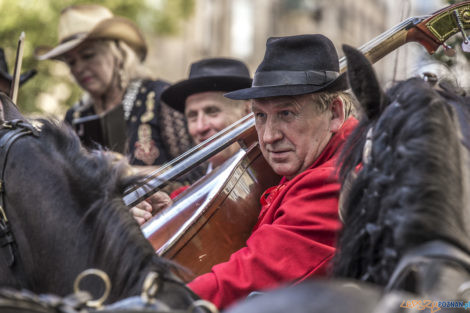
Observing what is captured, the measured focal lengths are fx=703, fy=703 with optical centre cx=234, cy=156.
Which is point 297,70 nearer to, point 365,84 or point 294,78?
point 294,78

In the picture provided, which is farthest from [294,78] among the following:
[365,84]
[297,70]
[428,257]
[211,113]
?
[211,113]

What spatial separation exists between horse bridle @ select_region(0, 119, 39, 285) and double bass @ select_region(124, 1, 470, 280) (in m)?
0.55

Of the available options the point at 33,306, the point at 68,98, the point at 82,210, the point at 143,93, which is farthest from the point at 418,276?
the point at 68,98

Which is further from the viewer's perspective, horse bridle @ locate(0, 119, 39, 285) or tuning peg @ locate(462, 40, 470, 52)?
tuning peg @ locate(462, 40, 470, 52)

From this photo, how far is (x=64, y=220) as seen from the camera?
245cm

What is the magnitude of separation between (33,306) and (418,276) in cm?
98

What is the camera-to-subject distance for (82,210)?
2.45 meters

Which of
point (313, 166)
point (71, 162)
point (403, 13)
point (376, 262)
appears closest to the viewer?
point (376, 262)

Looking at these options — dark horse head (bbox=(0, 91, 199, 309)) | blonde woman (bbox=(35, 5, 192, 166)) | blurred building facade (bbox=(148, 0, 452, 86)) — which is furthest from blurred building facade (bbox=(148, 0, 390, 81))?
dark horse head (bbox=(0, 91, 199, 309))

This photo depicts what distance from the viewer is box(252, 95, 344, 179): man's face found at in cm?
312

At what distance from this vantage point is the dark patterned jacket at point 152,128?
17.6 ft

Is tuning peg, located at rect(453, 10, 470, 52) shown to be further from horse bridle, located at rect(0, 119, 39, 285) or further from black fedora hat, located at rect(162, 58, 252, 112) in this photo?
horse bridle, located at rect(0, 119, 39, 285)

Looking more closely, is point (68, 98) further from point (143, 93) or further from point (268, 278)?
point (268, 278)

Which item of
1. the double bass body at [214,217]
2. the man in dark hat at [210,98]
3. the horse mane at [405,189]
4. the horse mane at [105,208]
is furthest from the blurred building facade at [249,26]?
the horse mane at [405,189]
